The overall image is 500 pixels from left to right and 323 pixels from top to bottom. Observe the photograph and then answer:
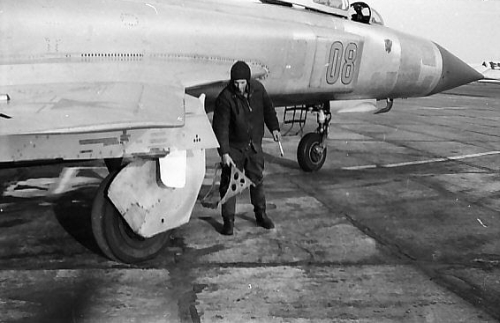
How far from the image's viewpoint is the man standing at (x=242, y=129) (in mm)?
5723

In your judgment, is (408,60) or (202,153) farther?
(408,60)

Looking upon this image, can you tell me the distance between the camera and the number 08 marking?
795 centimetres

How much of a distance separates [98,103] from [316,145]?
18.1 feet

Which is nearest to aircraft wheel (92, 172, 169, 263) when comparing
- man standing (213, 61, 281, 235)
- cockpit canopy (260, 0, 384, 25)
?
man standing (213, 61, 281, 235)

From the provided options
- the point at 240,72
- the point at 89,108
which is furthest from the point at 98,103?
the point at 240,72

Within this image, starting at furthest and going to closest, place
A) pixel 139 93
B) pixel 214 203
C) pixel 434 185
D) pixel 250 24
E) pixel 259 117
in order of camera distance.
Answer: pixel 434 185 → pixel 214 203 → pixel 250 24 → pixel 259 117 → pixel 139 93

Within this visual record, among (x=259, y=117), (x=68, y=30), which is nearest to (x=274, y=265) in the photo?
(x=259, y=117)

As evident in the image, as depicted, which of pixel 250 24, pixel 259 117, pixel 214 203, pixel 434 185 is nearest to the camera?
pixel 259 117

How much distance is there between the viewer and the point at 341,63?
8.09 m

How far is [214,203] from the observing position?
23.9 ft

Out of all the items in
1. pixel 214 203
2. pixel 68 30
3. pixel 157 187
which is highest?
pixel 68 30

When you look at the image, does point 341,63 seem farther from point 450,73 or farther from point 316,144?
point 450,73

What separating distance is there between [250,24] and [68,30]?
2418mm

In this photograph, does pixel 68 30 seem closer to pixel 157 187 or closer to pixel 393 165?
pixel 157 187
